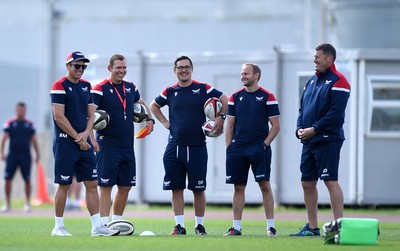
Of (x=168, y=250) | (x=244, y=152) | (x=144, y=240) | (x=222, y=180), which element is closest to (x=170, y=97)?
(x=244, y=152)

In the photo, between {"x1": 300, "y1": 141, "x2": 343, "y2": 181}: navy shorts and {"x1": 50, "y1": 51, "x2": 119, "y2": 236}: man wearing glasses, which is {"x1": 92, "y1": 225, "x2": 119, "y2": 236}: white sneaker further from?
{"x1": 300, "y1": 141, "x2": 343, "y2": 181}: navy shorts

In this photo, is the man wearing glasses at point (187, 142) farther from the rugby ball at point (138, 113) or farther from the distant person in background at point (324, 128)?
the distant person in background at point (324, 128)

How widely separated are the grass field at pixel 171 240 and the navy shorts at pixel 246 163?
2.56 ft

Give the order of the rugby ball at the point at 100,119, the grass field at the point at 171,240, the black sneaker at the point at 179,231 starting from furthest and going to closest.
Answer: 1. the black sneaker at the point at 179,231
2. the rugby ball at the point at 100,119
3. the grass field at the point at 171,240

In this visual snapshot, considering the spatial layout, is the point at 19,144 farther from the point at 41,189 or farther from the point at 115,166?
the point at 115,166

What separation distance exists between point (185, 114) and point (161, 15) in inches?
1353

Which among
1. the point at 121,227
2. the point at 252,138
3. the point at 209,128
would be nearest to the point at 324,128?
the point at 252,138

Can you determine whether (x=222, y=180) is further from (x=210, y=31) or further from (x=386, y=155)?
(x=210, y=31)

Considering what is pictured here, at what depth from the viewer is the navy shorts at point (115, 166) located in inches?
573

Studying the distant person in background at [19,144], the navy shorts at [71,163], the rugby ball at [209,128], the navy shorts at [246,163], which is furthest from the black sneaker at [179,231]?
the distant person in background at [19,144]

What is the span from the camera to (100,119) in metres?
14.4

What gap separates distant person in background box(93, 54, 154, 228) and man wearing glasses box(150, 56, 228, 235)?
0.62m

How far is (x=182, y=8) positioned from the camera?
4891 centimetres

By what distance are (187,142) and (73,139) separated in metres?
1.75
